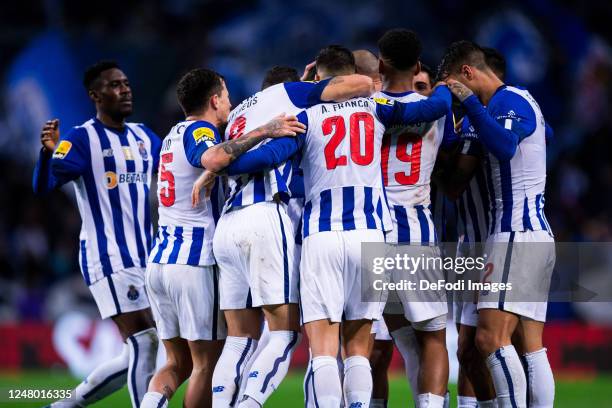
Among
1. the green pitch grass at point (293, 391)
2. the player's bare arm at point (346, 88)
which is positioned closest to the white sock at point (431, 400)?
the player's bare arm at point (346, 88)

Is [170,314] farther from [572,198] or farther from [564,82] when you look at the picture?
[564,82]

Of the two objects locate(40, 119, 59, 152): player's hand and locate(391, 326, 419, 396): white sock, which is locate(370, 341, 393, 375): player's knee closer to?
locate(391, 326, 419, 396): white sock

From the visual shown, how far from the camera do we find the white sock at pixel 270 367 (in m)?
6.40

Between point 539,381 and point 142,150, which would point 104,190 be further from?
point 539,381

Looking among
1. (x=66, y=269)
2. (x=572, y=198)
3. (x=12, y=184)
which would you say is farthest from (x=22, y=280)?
(x=572, y=198)

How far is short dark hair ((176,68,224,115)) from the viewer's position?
22.9ft

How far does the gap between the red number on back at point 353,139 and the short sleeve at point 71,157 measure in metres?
2.35

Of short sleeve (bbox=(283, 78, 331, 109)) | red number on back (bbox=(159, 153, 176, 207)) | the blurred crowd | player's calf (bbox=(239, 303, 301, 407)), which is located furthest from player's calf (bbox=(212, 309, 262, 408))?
the blurred crowd

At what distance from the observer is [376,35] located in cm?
1712

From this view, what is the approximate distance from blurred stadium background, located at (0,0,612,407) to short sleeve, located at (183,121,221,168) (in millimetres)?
7612

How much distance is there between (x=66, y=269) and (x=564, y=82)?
9312 millimetres

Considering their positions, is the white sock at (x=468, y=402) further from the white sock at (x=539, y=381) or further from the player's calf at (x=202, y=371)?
the player's calf at (x=202, y=371)

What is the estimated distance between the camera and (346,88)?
6555mm

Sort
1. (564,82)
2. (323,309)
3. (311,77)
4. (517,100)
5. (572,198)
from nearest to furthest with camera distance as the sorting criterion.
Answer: (323,309) < (517,100) < (311,77) < (572,198) < (564,82)
